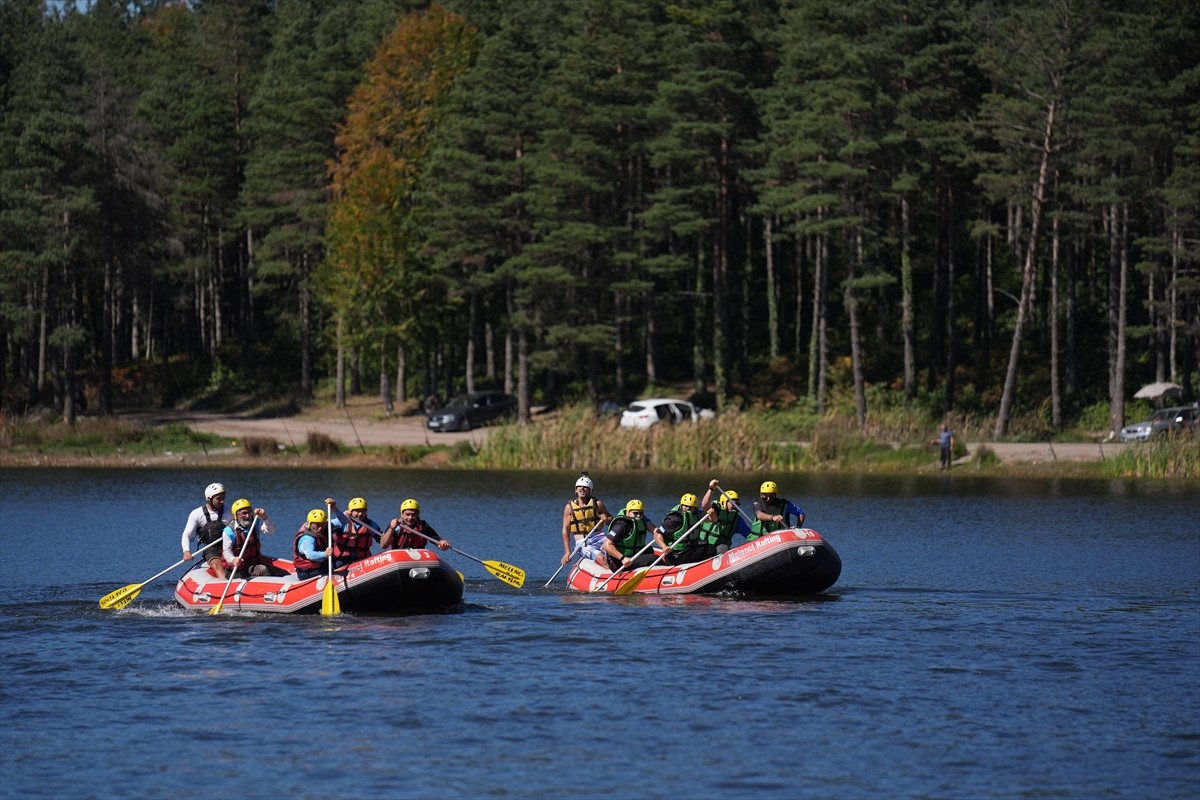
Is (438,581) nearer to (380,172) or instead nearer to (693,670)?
(693,670)

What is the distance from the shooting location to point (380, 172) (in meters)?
73.6

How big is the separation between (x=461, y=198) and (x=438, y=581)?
45157mm

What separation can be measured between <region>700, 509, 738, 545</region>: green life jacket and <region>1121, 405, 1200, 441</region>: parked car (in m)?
29.8

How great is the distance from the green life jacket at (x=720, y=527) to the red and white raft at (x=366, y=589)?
167 inches

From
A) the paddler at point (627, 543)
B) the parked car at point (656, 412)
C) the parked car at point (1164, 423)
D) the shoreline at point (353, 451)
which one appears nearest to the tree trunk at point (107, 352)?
the shoreline at point (353, 451)

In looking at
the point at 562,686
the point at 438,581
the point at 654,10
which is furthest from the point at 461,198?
the point at 562,686

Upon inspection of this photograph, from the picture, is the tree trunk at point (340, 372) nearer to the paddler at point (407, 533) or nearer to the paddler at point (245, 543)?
the paddler at point (245, 543)

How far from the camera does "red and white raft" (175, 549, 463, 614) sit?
24.9 m

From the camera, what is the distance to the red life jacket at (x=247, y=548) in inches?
1029

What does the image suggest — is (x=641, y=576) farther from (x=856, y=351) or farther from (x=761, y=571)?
(x=856, y=351)

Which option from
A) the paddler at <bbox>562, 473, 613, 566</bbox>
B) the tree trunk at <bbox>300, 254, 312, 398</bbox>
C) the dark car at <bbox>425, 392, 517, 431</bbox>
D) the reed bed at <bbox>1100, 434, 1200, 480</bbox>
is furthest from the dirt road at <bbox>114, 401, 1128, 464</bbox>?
the paddler at <bbox>562, 473, 613, 566</bbox>

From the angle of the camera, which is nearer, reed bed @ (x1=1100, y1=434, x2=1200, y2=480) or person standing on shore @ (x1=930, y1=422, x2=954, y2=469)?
reed bed @ (x1=1100, y1=434, x2=1200, y2=480)

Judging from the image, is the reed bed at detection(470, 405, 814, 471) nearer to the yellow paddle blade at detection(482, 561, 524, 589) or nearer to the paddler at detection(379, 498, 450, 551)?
the yellow paddle blade at detection(482, 561, 524, 589)

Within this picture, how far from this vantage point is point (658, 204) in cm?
6825
